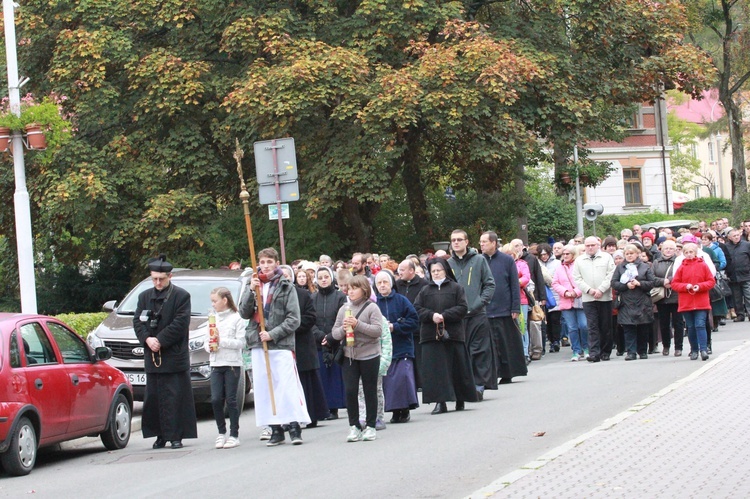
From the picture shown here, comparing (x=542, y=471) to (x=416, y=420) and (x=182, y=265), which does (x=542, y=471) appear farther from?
(x=182, y=265)

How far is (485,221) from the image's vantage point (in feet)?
109

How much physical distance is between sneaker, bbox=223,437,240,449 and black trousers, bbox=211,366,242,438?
0.04 meters

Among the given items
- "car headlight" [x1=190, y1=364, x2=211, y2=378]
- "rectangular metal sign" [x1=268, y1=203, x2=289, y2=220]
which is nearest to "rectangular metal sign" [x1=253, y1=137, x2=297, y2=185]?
"rectangular metal sign" [x1=268, y1=203, x2=289, y2=220]

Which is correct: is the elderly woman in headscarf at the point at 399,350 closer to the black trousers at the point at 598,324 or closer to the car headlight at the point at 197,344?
the car headlight at the point at 197,344

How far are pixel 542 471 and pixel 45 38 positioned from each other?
21142 mm

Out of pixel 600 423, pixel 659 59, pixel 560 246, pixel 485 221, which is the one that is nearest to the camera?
pixel 600 423

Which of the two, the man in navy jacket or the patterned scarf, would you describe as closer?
the patterned scarf

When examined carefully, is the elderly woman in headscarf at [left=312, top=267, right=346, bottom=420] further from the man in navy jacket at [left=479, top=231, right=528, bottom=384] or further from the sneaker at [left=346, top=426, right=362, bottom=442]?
the man in navy jacket at [left=479, top=231, right=528, bottom=384]

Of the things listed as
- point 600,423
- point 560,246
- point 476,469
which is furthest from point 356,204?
point 476,469

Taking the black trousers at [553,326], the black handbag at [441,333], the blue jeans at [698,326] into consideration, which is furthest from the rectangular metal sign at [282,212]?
the blue jeans at [698,326]

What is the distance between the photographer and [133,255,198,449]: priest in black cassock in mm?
12336

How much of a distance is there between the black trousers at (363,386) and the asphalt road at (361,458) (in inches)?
11.3

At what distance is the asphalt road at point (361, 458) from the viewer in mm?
9272

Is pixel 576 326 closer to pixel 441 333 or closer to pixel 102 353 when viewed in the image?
pixel 441 333
